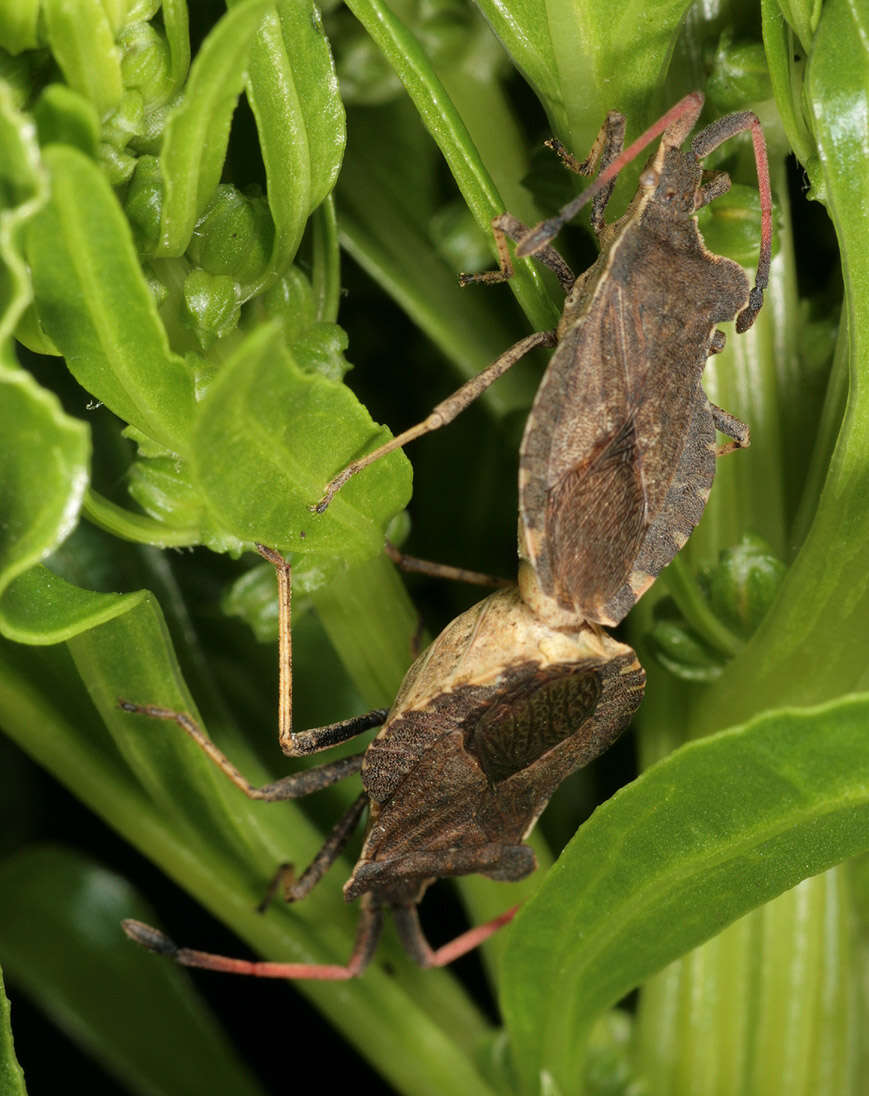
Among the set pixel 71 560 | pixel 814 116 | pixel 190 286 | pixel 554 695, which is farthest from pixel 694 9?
pixel 71 560

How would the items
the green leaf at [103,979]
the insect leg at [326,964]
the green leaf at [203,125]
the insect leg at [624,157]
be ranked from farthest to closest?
the green leaf at [103,979], the insect leg at [326,964], the insect leg at [624,157], the green leaf at [203,125]

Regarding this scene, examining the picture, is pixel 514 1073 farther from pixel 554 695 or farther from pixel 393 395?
pixel 393 395

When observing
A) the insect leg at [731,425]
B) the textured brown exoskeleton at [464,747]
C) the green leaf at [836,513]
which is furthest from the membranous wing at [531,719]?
the insect leg at [731,425]

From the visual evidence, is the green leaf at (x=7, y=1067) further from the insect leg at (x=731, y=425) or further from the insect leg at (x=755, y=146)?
the insect leg at (x=755, y=146)

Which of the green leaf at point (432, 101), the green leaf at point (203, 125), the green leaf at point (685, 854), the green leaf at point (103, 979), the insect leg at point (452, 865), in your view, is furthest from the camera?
the green leaf at point (103, 979)

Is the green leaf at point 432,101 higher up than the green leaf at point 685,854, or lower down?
higher up

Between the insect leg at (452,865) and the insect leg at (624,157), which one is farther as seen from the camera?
the insect leg at (452,865)

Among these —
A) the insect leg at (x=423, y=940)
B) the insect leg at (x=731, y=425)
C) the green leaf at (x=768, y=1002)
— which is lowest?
the green leaf at (x=768, y=1002)

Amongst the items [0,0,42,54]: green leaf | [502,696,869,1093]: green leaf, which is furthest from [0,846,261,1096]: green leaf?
[0,0,42,54]: green leaf
